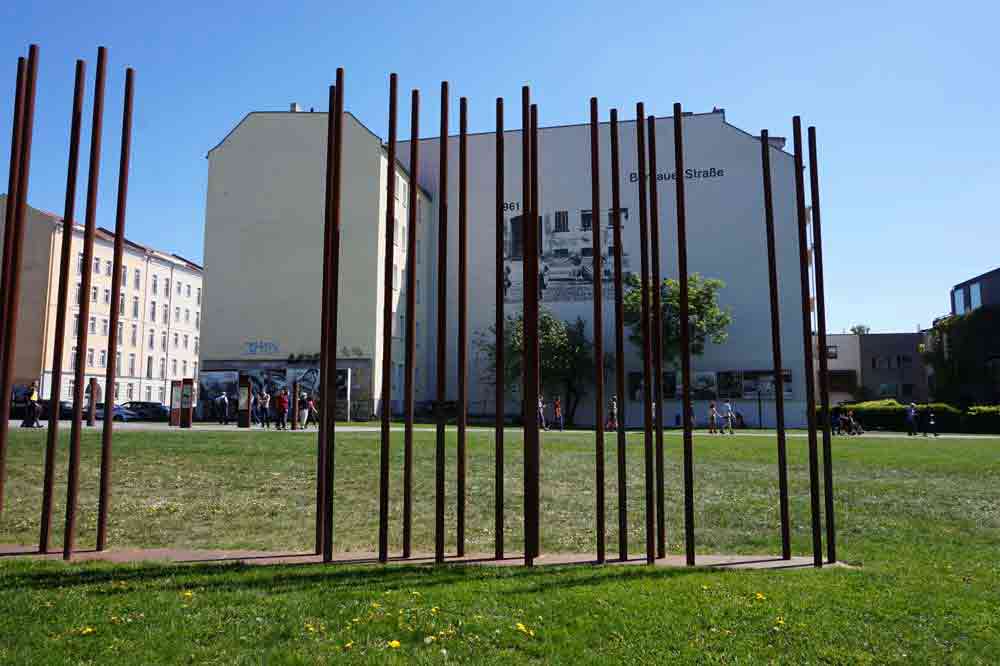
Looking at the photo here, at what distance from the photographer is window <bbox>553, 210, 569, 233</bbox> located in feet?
175

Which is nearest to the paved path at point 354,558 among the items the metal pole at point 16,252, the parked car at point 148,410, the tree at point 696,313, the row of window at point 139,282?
the metal pole at point 16,252

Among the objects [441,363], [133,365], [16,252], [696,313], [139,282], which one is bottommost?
[441,363]

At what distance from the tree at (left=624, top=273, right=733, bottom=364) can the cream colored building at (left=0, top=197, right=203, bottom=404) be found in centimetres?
2901

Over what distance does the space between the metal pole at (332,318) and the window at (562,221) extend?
46411 mm

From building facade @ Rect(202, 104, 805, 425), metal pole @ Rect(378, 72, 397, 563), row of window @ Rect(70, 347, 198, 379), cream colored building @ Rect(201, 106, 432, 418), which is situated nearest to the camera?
metal pole @ Rect(378, 72, 397, 563)

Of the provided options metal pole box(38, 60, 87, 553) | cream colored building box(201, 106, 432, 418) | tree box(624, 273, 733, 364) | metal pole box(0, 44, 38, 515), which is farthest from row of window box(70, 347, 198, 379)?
metal pole box(38, 60, 87, 553)

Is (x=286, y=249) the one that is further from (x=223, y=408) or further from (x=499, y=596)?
(x=499, y=596)

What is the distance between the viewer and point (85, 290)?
743 centimetres

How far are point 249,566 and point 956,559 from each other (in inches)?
254

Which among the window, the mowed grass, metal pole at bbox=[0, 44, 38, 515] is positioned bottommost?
the mowed grass

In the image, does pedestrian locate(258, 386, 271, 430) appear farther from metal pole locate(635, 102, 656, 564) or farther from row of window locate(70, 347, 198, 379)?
metal pole locate(635, 102, 656, 564)

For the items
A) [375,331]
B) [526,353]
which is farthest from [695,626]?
[375,331]

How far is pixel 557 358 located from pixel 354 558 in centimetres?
4497

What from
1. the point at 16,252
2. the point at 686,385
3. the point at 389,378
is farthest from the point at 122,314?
the point at 686,385
